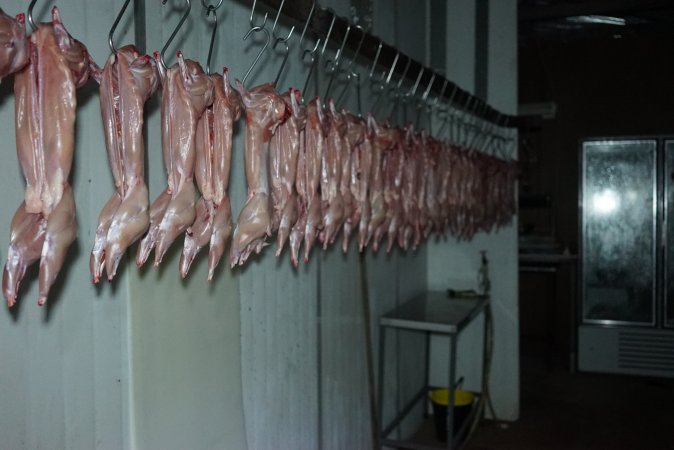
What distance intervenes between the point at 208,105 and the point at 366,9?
2435 mm

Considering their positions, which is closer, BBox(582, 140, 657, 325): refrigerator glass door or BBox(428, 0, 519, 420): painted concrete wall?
BBox(428, 0, 519, 420): painted concrete wall

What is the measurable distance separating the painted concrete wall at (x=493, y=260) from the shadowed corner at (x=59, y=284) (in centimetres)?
364

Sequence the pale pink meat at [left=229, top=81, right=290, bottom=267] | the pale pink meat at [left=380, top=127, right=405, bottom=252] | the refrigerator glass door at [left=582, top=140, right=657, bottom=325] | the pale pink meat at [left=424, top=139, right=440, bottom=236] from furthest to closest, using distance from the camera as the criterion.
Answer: the refrigerator glass door at [left=582, top=140, right=657, bottom=325]
the pale pink meat at [left=424, top=139, right=440, bottom=236]
the pale pink meat at [left=380, top=127, right=405, bottom=252]
the pale pink meat at [left=229, top=81, right=290, bottom=267]

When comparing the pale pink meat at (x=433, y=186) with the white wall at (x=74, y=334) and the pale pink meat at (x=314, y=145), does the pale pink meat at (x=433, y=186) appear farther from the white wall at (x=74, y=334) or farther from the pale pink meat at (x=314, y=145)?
the white wall at (x=74, y=334)

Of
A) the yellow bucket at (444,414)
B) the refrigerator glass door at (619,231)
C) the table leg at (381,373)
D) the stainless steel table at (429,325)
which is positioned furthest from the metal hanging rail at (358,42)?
the refrigerator glass door at (619,231)

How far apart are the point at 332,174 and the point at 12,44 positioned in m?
0.98

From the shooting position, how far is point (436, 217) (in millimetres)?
2658

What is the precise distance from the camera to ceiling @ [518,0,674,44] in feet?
18.9

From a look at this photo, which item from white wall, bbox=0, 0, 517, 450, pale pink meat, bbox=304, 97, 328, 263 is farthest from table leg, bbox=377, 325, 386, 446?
pale pink meat, bbox=304, 97, 328, 263

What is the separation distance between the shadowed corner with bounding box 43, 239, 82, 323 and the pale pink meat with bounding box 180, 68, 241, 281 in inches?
19.0

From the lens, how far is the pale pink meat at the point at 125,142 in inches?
44.6

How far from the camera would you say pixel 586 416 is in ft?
16.3

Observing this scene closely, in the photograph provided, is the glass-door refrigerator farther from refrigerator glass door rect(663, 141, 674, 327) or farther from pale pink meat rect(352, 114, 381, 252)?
pale pink meat rect(352, 114, 381, 252)

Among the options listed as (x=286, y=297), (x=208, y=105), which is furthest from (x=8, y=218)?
(x=286, y=297)
